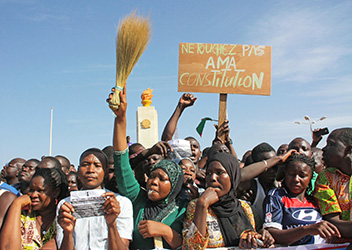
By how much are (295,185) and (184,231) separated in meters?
1.20

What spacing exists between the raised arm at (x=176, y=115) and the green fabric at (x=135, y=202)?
6.15 ft

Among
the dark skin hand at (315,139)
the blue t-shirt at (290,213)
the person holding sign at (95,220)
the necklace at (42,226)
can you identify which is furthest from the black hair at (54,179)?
the dark skin hand at (315,139)

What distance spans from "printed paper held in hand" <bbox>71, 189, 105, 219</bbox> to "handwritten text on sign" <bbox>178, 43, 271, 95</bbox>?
320 cm

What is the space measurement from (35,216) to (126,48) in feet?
6.04

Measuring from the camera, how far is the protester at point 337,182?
3.25 meters

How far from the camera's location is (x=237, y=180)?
329 cm

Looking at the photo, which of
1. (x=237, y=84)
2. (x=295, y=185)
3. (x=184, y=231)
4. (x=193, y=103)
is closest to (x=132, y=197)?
(x=184, y=231)

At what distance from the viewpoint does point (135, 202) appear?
3.44 m

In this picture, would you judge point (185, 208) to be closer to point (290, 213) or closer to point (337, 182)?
point (290, 213)

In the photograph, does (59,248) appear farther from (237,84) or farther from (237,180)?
(237,84)

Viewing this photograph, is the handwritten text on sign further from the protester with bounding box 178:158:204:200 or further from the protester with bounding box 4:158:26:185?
the protester with bounding box 4:158:26:185

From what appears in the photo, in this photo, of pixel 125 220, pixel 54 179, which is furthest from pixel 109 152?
pixel 125 220

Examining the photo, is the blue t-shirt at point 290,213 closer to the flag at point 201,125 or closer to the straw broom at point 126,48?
the straw broom at point 126,48

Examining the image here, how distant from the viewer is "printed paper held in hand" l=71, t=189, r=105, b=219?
2535mm
